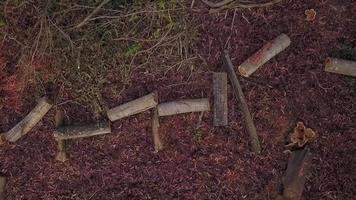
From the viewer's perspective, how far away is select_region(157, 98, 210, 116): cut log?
5.16 metres

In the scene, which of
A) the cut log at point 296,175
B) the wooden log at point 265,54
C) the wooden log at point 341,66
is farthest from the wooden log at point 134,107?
the wooden log at point 341,66

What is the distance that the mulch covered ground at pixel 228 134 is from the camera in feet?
16.8

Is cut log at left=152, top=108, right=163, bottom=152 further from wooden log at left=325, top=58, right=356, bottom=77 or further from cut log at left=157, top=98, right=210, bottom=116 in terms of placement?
wooden log at left=325, top=58, right=356, bottom=77

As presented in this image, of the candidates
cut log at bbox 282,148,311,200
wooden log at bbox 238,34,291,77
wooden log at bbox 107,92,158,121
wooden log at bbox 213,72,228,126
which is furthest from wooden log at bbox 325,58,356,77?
wooden log at bbox 107,92,158,121

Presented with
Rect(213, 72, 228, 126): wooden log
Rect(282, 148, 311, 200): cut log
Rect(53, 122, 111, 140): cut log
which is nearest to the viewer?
Rect(282, 148, 311, 200): cut log

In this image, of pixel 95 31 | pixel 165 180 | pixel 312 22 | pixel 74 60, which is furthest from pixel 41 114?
pixel 312 22

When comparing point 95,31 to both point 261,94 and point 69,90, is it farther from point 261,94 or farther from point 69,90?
point 261,94

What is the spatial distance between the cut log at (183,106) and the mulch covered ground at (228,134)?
5.1 inches

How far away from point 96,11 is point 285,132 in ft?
8.28

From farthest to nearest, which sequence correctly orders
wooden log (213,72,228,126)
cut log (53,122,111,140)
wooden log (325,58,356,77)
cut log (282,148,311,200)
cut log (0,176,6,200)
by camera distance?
cut log (0,176,6,200) → cut log (53,122,111,140) → wooden log (213,72,228,126) → wooden log (325,58,356,77) → cut log (282,148,311,200)

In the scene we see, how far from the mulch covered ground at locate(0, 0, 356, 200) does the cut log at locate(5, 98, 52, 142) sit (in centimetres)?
11

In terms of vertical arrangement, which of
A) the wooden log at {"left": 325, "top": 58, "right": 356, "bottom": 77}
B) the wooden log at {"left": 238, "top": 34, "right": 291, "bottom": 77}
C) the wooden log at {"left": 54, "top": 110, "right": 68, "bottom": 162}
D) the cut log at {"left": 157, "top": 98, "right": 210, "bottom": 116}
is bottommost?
the wooden log at {"left": 54, "top": 110, "right": 68, "bottom": 162}

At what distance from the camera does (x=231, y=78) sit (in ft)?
17.0

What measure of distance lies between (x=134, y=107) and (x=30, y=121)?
125 cm
